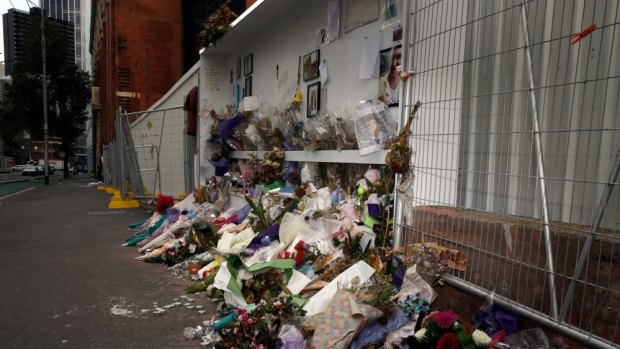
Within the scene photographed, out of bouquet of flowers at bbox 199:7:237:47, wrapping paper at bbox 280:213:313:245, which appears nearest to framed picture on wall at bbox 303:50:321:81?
wrapping paper at bbox 280:213:313:245

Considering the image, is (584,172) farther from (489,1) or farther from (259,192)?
(259,192)

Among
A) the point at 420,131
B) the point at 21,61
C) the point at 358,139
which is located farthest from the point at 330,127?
the point at 21,61

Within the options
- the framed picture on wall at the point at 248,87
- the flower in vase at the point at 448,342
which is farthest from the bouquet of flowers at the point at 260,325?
the framed picture on wall at the point at 248,87

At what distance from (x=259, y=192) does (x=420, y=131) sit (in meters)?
3.23

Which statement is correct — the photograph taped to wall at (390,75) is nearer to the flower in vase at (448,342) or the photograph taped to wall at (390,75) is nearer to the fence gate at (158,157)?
the flower in vase at (448,342)

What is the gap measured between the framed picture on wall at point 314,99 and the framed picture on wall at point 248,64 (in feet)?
7.43

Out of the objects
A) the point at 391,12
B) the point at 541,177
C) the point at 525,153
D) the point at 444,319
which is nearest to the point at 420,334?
the point at 444,319

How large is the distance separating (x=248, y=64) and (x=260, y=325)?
538 centimetres

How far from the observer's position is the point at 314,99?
16.2 feet

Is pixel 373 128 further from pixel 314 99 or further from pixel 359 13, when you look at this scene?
pixel 314 99

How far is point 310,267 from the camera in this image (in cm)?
334

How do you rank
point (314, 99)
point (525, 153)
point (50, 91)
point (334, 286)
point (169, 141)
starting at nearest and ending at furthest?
point (525, 153), point (334, 286), point (314, 99), point (169, 141), point (50, 91)

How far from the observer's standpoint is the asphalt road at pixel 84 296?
2.96 meters

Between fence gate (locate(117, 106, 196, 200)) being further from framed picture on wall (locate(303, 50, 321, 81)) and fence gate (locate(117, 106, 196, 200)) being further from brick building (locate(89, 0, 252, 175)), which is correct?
brick building (locate(89, 0, 252, 175))
